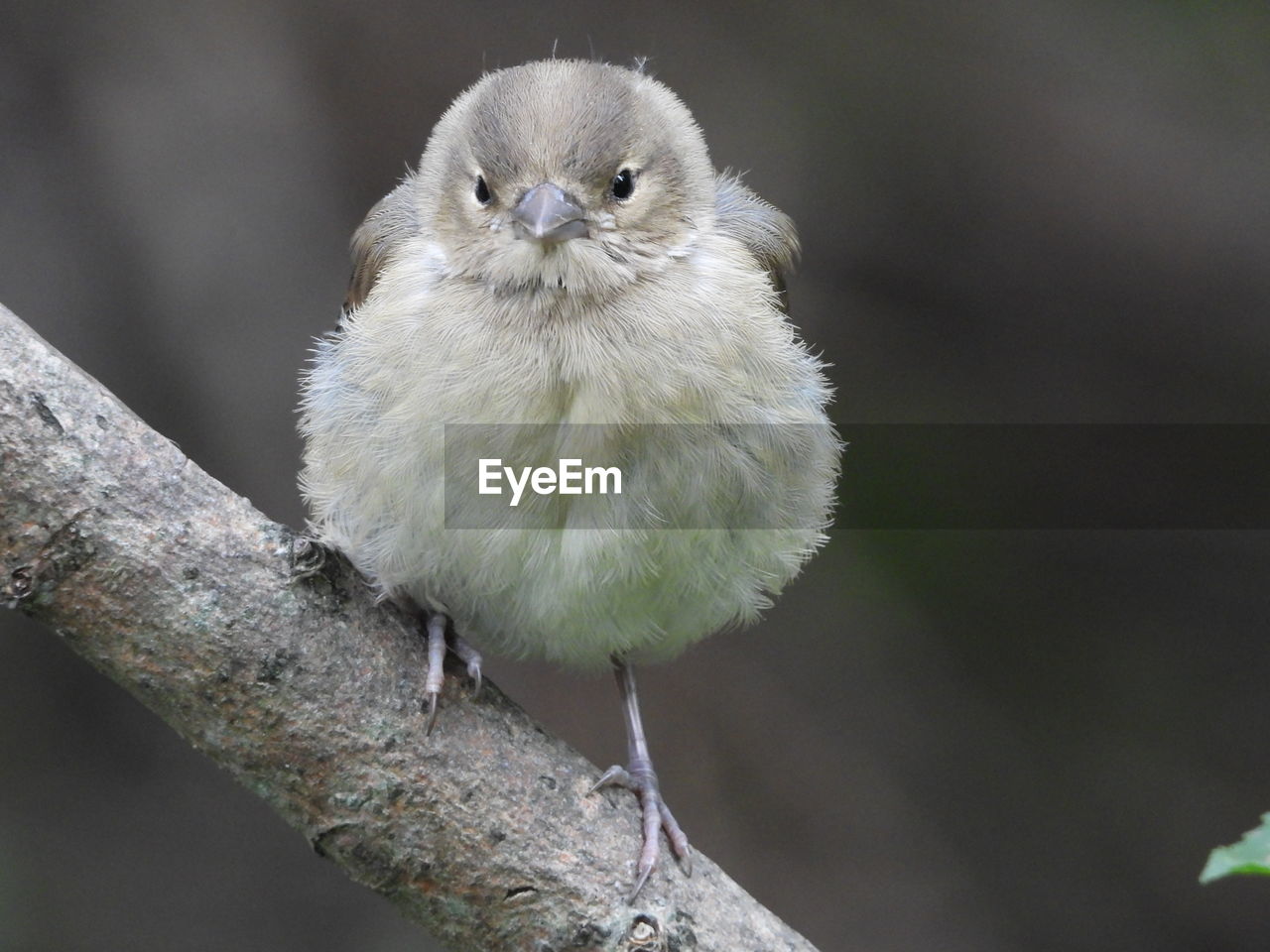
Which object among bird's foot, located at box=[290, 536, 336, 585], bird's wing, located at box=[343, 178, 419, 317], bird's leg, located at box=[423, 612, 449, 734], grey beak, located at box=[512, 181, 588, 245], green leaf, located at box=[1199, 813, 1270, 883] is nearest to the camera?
green leaf, located at box=[1199, 813, 1270, 883]

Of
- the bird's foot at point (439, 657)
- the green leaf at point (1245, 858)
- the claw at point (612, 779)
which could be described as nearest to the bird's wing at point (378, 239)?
the bird's foot at point (439, 657)

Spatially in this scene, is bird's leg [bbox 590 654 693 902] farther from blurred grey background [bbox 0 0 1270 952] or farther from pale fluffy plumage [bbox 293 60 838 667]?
blurred grey background [bbox 0 0 1270 952]

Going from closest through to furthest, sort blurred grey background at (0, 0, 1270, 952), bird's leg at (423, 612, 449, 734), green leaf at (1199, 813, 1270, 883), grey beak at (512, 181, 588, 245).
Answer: green leaf at (1199, 813, 1270, 883)
bird's leg at (423, 612, 449, 734)
grey beak at (512, 181, 588, 245)
blurred grey background at (0, 0, 1270, 952)

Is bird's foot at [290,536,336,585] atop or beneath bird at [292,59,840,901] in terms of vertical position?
beneath

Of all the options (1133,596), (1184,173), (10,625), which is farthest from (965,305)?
(10,625)

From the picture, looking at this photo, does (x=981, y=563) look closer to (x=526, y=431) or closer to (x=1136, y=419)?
(x=1136, y=419)

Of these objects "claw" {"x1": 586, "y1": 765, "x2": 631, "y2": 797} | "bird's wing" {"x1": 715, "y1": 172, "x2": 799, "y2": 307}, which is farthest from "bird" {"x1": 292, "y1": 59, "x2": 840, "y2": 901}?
"bird's wing" {"x1": 715, "y1": 172, "x2": 799, "y2": 307}

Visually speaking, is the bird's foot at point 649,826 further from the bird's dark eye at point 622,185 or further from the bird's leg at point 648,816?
the bird's dark eye at point 622,185
